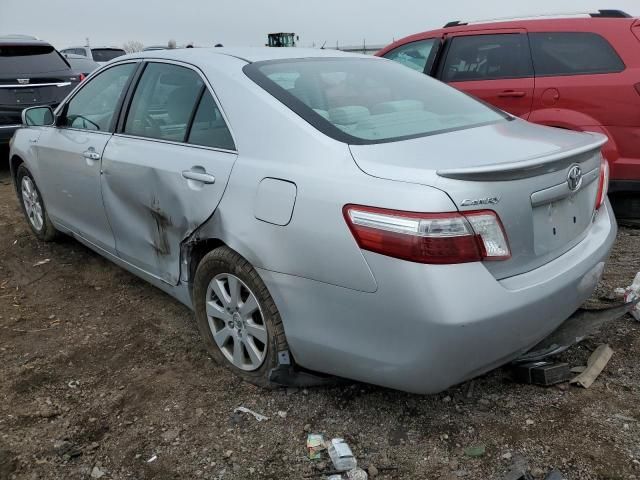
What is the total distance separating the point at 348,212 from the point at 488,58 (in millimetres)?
3902

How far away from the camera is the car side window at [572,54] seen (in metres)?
4.67

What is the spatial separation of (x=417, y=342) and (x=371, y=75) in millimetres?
1626

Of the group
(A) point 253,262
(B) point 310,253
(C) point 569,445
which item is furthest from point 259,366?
(C) point 569,445

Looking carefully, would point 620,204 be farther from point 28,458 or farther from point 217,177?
point 28,458

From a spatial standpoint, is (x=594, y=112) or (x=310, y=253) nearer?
(x=310, y=253)

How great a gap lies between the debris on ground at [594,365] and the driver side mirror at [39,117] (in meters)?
3.87

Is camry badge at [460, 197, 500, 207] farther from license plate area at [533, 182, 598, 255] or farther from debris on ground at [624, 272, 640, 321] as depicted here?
debris on ground at [624, 272, 640, 321]

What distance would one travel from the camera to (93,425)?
2611mm

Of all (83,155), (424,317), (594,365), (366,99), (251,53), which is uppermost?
(251,53)

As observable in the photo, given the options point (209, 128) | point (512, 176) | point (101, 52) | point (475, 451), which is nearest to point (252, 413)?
point (475, 451)

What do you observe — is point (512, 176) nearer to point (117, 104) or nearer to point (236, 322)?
point (236, 322)

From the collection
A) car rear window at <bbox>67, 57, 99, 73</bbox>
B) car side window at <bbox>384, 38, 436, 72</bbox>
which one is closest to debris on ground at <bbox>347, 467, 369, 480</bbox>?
car side window at <bbox>384, 38, 436, 72</bbox>

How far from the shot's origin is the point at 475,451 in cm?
230

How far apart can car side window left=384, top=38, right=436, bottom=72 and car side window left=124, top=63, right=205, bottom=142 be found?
3045 millimetres
